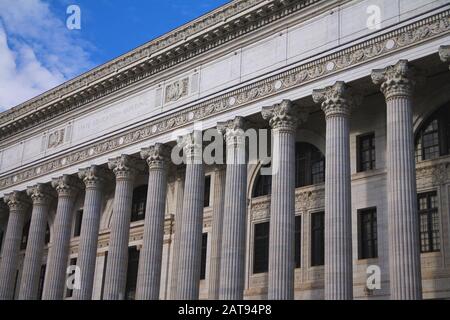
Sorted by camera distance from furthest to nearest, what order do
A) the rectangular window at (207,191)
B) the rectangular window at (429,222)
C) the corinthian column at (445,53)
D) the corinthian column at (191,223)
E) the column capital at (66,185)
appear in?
1. the column capital at (66,185)
2. the rectangular window at (207,191)
3. the corinthian column at (191,223)
4. the rectangular window at (429,222)
5. the corinthian column at (445,53)

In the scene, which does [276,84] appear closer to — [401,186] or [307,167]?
[307,167]

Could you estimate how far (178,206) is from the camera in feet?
129

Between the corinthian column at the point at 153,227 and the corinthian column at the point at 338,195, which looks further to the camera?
the corinthian column at the point at 153,227

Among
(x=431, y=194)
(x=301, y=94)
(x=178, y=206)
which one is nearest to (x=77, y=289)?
(x=178, y=206)

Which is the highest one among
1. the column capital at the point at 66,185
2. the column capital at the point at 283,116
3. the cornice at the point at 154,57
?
the cornice at the point at 154,57

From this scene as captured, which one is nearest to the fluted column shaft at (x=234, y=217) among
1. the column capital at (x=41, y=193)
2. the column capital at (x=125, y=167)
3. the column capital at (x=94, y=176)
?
the column capital at (x=125, y=167)

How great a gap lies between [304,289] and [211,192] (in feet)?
29.3

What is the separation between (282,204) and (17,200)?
23.4m

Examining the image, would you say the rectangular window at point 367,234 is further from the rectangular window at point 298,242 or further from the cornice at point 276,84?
the cornice at point 276,84

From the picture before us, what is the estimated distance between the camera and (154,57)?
38.4m

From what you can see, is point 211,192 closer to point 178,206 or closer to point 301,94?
point 178,206

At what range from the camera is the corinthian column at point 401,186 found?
25.1 m

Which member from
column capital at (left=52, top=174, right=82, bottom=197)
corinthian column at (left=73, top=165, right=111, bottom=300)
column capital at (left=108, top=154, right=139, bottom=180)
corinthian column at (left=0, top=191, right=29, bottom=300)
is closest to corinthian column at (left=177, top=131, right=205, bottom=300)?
column capital at (left=108, top=154, right=139, bottom=180)

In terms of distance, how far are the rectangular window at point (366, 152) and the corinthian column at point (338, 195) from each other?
9.74ft
